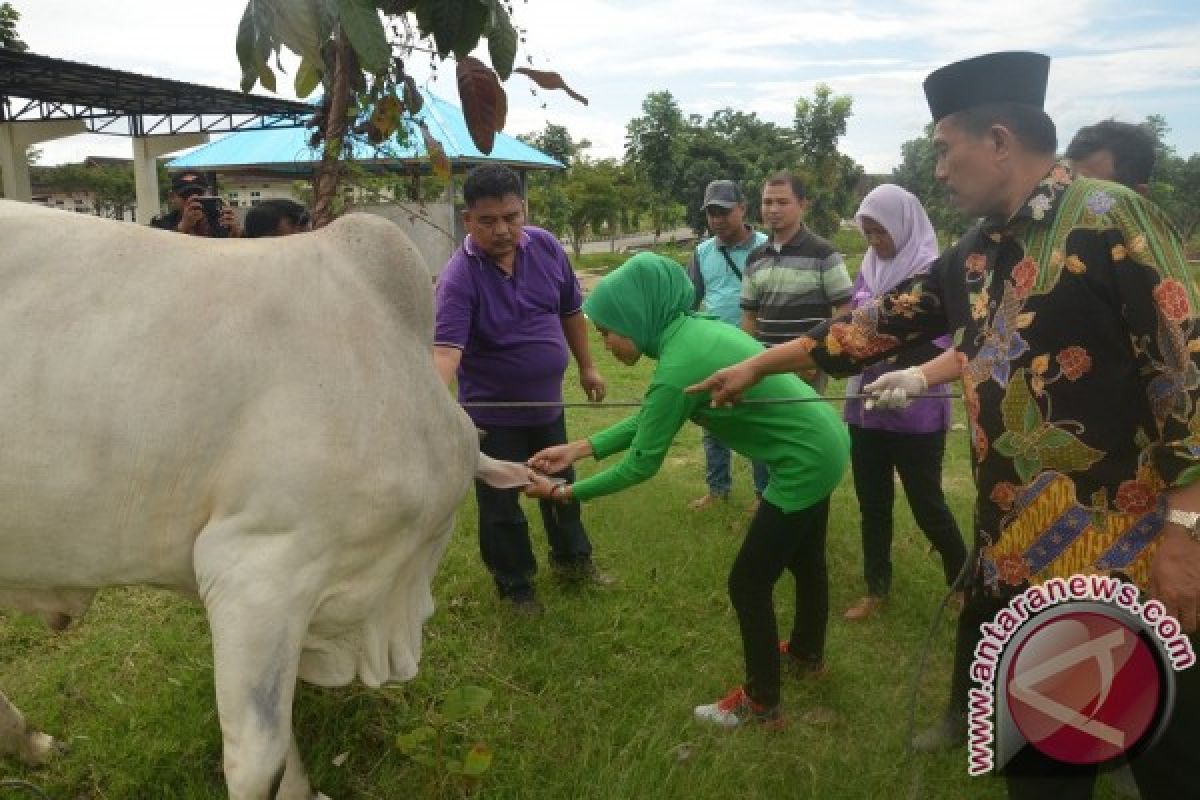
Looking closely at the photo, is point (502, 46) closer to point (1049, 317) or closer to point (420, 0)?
point (420, 0)

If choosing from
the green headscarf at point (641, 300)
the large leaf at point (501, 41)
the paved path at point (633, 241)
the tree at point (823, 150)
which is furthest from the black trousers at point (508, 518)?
the paved path at point (633, 241)

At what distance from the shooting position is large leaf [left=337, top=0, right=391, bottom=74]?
5.95ft

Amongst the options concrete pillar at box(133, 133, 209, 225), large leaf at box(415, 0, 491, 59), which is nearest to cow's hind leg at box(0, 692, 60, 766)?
large leaf at box(415, 0, 491, 59)

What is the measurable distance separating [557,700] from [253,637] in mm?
1508

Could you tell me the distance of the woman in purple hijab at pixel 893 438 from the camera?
12.0ft

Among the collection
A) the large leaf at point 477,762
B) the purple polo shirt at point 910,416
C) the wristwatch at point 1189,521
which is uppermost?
the wristwatch at point 1189,521

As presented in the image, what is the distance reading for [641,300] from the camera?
2766mm

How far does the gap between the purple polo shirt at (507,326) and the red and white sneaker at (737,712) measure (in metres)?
1.30

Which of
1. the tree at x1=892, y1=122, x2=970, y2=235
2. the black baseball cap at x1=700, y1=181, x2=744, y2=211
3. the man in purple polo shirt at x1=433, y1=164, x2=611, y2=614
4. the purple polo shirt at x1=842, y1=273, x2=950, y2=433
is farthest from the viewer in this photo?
the tree at x1=892, y1=122, x2=970, y2=235

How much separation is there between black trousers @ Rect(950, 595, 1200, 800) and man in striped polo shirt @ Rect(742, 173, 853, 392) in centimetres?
241

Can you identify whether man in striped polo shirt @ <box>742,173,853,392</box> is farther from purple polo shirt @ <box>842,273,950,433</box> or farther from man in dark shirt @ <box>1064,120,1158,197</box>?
man in dark shirt @ <box>1064,120,1158,197</box>

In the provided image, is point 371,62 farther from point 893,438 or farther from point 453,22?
point 893,438

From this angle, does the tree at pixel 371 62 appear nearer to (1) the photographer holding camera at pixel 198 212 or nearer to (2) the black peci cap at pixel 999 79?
(2) the black peci cap at pixel 999 79

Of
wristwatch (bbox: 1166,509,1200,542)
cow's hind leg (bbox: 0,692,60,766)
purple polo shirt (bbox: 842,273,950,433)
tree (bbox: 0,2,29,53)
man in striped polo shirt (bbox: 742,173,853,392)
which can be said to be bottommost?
cow's hind leg (bbox: 0,692,60,766)
